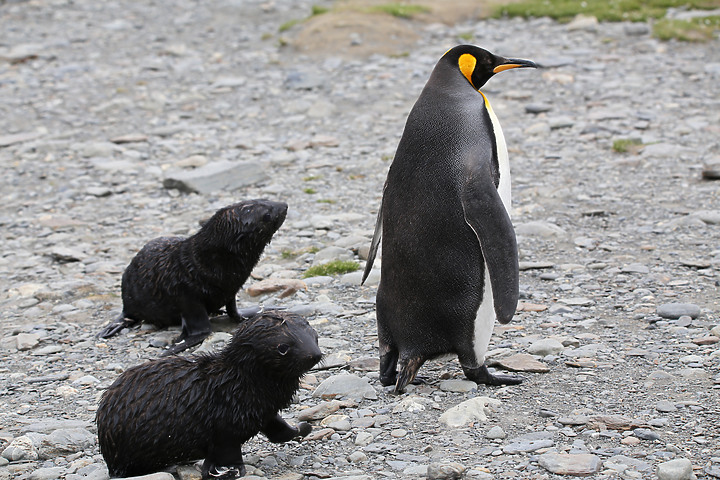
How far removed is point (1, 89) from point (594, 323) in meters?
9.31

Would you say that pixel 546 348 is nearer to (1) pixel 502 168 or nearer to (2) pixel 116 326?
(1) pixel 502 168

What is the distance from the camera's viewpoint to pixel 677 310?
16.3ft

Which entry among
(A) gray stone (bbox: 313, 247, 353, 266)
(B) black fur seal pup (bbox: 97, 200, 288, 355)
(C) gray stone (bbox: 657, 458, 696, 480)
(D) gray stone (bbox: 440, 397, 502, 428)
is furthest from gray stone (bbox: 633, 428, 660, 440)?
(A) gray stone (bbox: 313, 247, 353, 266)

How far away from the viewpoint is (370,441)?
373 cm

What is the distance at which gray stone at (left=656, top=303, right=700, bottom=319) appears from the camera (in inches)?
194

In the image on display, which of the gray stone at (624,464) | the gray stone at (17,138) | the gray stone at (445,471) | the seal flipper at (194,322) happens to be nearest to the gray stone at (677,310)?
the gray stone at (624,464)

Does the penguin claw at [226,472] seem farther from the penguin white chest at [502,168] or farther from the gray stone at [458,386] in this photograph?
the penguin white chest at [502,168]

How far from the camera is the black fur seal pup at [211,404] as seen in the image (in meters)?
3.43

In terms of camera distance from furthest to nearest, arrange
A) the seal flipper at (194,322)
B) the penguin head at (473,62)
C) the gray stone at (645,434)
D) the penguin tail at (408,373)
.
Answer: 1. the seal flipper at (194,322)
2. the penguin head at (473,62)
3. the penguin tail at (408,373)
4. the gray stone at (645,434)

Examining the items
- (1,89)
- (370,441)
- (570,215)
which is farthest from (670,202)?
(1,89)

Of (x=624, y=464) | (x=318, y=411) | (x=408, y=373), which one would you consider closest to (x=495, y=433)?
(x=624, y=464)

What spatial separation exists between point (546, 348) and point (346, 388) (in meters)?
1.09

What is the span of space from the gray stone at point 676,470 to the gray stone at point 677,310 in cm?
185

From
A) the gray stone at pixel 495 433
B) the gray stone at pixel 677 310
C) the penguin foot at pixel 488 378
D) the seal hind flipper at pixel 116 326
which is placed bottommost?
the seal hind flipper at pixel 116 326
